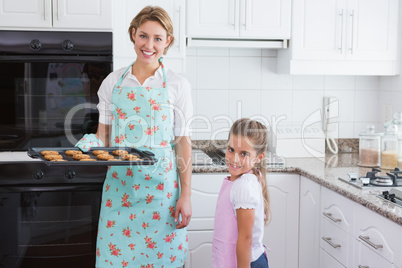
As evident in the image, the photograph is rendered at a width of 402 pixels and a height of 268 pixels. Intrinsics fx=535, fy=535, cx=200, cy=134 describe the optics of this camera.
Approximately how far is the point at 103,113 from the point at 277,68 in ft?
4.75

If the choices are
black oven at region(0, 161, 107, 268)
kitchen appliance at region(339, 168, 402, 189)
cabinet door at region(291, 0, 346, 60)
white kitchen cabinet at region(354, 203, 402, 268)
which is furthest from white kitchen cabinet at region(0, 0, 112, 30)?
white kitchen cabinet at region(354, 203, 402, 268)

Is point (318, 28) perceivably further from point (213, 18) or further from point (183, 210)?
point (183, 210)

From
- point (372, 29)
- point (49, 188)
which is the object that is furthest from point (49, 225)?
point (372, 29)

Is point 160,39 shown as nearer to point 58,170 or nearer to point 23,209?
point 58,170

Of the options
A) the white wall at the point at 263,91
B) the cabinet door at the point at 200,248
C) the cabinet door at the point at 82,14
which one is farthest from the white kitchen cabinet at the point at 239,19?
the cabinet door at the point at 200,248

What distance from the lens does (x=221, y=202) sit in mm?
1796

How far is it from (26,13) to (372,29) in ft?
5.96

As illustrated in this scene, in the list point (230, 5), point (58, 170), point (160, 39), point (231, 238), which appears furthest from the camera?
point (230, 5)

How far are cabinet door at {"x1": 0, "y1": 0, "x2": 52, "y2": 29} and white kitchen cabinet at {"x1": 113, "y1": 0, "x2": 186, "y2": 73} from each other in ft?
1.08

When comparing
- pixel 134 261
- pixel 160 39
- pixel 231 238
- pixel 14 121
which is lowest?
pixel 134 261

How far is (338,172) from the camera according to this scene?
2.59 metres

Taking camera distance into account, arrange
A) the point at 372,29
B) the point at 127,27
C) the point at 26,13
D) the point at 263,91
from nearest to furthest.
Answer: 1. the point at 26,13
2. the point at 127,27
3. the point at 372,29
4. the point at 263,91

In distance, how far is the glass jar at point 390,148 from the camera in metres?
2.66

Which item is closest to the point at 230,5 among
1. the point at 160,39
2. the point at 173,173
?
the point at 160,39
